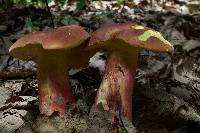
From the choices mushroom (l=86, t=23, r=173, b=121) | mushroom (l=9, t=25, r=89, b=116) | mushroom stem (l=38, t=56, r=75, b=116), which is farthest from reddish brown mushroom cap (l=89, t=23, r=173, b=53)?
mushroom stem (l=38, t=56, r=75, b=116)

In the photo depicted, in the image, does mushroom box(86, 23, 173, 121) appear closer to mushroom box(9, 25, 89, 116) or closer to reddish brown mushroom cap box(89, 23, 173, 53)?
reddish brown mushroom cap box(89, 23, 173, 53)

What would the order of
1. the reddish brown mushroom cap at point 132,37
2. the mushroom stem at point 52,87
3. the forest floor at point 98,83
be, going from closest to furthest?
1. the reddish brown mushroom cap at point 132,37
2. the forest floor at point 98,83
3. the mushroom stem at point 52,87

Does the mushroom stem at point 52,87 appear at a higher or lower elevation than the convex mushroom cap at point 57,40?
lower

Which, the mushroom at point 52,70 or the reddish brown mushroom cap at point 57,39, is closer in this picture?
the reddish brown mushroom cap at point 57,39

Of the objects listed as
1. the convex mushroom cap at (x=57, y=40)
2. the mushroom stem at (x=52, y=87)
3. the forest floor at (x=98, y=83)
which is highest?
the convex mushroom cap at (x=57, y=40)

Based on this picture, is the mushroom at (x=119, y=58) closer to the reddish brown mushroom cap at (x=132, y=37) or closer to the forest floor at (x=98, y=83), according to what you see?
the reddish brown mushroom cap at (x=132, y=37)

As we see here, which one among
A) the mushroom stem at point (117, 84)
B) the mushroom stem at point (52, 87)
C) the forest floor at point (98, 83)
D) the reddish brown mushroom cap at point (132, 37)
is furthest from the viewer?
the mushroom stem at point (52, 87)

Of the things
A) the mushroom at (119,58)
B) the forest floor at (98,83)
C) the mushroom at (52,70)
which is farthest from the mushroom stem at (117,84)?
the mushroom at (52,70)

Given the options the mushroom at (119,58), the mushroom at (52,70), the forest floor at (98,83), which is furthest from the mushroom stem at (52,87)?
the mushroom at (119,58)

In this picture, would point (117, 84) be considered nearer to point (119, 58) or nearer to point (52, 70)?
point (119, 58)
